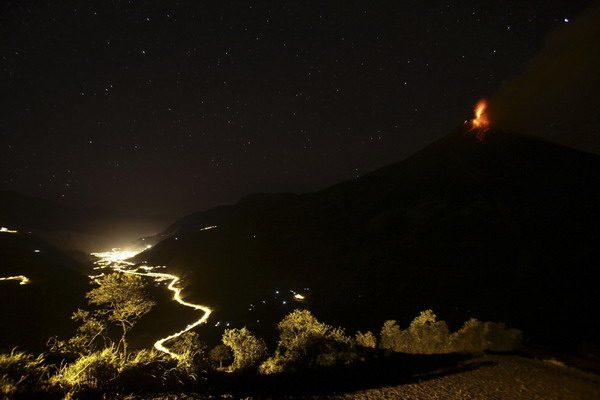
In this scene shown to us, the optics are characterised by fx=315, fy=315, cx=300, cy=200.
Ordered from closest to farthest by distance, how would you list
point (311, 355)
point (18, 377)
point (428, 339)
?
point (18, 377) → point (311, 355) → point (428, 339)

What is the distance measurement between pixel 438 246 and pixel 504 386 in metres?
96.8

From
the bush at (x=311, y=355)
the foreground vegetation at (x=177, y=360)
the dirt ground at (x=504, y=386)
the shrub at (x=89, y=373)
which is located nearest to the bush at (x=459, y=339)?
the foreground vegetation at (x=177, y=360)

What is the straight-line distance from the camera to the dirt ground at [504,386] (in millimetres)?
11734

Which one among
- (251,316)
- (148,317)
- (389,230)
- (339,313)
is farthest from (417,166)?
(148,317)

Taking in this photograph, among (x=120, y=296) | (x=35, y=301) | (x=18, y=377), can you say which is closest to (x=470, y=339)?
(x=18, y=377)

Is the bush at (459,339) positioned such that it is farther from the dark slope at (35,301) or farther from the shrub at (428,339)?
the dark slope at (35,301)

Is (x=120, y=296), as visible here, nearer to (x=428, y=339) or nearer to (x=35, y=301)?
(x=428, y=339)

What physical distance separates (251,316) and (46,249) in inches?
3319

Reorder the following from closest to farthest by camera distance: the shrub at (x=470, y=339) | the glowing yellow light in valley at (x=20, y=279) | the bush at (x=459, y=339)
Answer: the bush at (x=459, y=339) → the shrub at (x=470, y=339) → the glowing yellow light in valley at (x=20, y=279)

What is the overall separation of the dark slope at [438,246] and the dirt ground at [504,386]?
3671 cm

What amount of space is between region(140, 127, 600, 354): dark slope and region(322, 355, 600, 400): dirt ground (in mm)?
36712

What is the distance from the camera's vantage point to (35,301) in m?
53.5

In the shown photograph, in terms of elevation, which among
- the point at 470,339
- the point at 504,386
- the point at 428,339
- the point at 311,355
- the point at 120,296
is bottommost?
the point at 428,339

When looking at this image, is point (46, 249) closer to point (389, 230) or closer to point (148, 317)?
point (148, 317)
